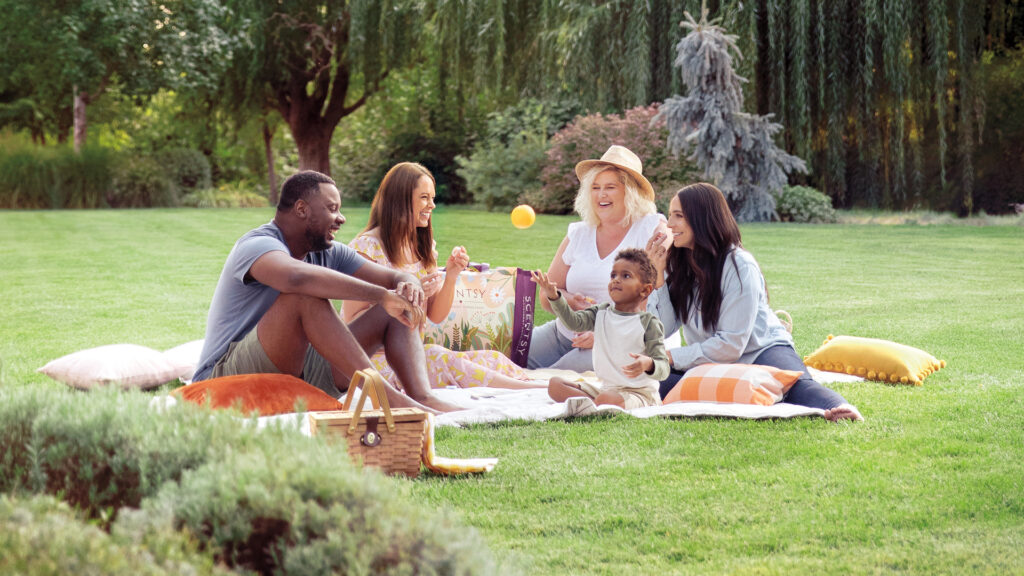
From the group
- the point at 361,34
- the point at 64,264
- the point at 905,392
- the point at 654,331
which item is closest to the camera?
the point at 654,331

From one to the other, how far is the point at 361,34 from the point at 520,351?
695 inches

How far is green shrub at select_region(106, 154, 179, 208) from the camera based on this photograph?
84.0 ft

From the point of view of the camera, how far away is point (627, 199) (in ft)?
20.4

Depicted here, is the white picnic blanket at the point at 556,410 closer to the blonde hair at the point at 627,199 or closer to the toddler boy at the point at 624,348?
the toddler boy at the point at 624,348

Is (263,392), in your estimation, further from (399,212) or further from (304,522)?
(304,522)

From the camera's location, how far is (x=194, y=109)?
27984 mm

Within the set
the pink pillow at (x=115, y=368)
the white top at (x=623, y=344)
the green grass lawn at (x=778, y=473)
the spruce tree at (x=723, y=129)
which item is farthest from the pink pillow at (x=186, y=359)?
the spruce tree at (x=723, y=129)

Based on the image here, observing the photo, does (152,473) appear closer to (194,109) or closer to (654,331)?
(654,331)

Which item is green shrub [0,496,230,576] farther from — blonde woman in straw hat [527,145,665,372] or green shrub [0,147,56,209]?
green shrub [0,147,56,209]

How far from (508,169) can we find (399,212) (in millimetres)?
15759

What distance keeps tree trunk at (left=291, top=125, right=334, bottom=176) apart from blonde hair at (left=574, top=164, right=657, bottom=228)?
22.4m

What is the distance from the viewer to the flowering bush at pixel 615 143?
690 inches

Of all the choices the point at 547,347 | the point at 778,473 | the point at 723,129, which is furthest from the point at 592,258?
the point at 723,129

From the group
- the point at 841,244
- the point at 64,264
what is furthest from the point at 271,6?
the point at 841,244
